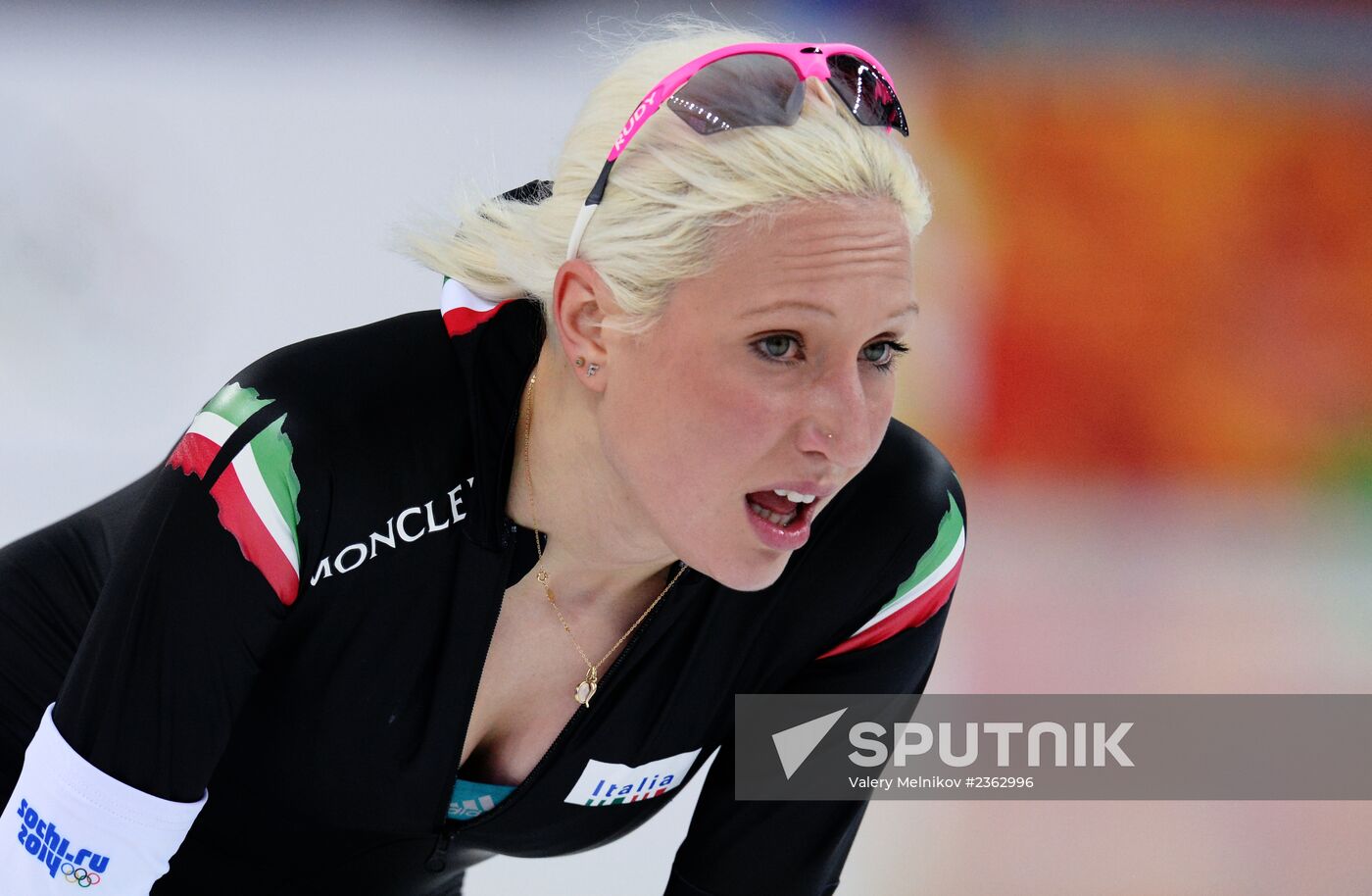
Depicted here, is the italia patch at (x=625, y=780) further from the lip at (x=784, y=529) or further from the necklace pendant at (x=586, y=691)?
the lip at (x=784, y=529)

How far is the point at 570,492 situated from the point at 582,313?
19 cm

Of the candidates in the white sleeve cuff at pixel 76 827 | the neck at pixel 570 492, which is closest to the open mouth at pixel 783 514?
the neck at pixel 570 492

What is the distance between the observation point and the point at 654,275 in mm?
1233

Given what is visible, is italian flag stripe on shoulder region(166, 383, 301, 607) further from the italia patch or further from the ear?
the italia patch

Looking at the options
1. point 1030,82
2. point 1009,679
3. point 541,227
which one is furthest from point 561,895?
point 1030,82

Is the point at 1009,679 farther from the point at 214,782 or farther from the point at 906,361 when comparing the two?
the point at 214,782

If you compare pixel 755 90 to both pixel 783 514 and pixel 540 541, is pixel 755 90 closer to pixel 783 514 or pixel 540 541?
pixel 783 514

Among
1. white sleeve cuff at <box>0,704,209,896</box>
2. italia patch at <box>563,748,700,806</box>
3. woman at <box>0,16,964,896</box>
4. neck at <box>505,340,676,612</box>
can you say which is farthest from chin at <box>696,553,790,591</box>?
white sleeve cuff at <box>0,704,209,896</box>

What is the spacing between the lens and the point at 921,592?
5.35 ft

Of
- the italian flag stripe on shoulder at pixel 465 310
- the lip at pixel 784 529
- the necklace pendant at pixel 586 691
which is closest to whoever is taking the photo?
the lip at pixel 784 529

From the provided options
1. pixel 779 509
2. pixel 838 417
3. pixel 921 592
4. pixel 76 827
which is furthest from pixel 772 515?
pixel 76 827

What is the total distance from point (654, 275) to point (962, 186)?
2.34 meters

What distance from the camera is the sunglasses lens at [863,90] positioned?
1.29 meters

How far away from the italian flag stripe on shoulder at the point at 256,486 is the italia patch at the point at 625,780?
444 mm
